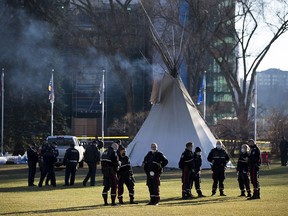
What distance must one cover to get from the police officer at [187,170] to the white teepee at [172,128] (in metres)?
14.4

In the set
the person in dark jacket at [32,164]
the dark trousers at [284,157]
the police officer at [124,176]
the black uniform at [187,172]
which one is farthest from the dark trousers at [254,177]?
the dark trousers at [284,157]

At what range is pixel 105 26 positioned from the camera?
60031 mm

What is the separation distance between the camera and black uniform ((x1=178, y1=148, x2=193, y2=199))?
83.3 feet

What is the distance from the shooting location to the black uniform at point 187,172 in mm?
25375

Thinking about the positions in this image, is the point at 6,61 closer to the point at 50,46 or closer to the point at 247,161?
the point at 50,46

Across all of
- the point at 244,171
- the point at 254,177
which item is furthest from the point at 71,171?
the point at 254,177

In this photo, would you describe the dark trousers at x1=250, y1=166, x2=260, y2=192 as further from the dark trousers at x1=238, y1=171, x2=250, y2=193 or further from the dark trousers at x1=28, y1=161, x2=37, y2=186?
the dark trousers at x1=28, y1=161, x2=37, y2=186

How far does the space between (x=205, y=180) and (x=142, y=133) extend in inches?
343

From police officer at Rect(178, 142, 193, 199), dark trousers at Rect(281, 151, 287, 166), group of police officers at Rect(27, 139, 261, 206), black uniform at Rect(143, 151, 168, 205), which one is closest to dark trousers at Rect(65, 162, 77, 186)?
group of police officers at Rect(27, 139, 261, 206)

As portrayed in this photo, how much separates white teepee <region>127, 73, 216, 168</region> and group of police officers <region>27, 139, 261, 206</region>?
969 cm

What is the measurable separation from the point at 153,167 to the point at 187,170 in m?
2.99

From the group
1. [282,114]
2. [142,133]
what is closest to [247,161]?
[142,133]

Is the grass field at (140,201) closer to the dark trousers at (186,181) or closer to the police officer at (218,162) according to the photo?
the dark trousers at (186,181)

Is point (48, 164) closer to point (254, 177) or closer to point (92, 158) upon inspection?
point (92, 158)
